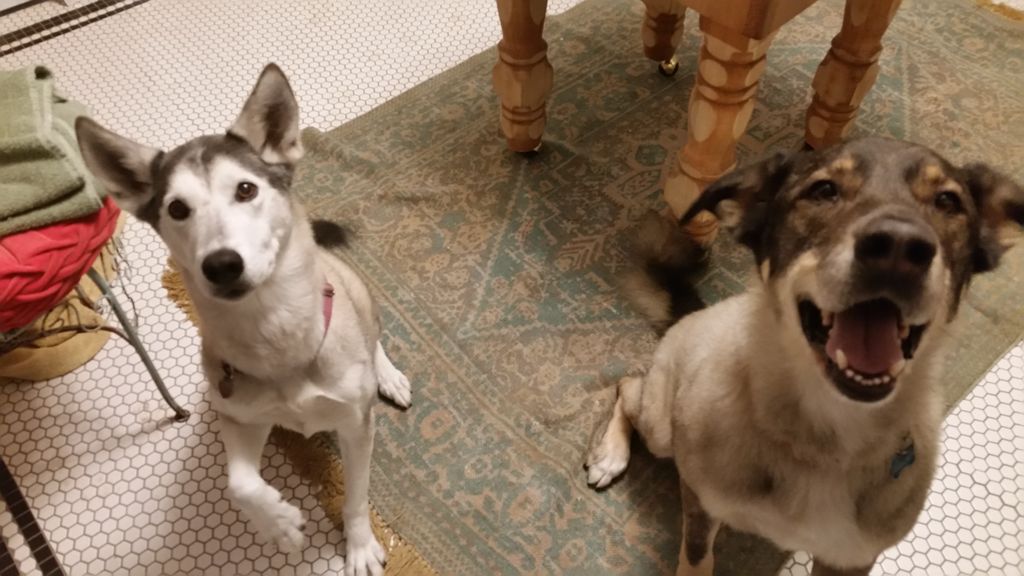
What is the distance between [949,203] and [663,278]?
2.67 ft

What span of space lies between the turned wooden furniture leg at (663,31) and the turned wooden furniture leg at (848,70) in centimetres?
58

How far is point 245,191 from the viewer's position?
4.55ft

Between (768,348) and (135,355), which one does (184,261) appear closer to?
(135,355)

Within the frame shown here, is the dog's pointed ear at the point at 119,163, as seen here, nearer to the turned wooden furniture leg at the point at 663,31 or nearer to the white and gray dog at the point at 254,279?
the white and gray dog at the point at 254,279

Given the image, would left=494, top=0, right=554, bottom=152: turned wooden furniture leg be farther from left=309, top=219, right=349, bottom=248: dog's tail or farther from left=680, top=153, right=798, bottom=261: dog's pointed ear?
left=680, top=153, right=798, bottom=261: dog's pointed ear

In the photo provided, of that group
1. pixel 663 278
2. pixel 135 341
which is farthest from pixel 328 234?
pixel 663 278

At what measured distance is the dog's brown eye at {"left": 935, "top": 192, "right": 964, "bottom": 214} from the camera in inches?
46.6

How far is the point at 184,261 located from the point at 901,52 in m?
2.90

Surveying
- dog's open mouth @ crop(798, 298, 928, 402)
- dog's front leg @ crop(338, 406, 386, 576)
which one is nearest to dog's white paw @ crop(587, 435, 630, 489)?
dog's front leg @ crop(338, 406, 386, 576)

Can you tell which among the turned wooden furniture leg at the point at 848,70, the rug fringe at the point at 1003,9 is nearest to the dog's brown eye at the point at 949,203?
the turned wooden furniture leg at the point at 848,70

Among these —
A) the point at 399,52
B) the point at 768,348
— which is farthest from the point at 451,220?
the point at 768,348

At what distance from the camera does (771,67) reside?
9.62 ft

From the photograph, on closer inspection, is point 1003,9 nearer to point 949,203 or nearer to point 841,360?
point 949,203

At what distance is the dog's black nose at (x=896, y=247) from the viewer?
40.1 inches
